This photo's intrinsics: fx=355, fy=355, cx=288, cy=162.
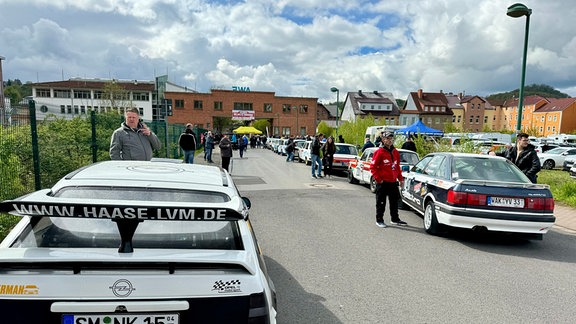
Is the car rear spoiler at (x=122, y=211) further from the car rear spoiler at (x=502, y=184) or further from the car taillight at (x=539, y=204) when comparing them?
the car taillight at (x=539, y=204)

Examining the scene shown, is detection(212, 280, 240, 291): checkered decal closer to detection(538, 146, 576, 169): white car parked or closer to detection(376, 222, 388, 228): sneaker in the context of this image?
detection(376, 222, 388, 228): sneaker

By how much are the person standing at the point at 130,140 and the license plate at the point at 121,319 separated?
13.3 feet

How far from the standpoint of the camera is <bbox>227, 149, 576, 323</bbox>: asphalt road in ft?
11.9

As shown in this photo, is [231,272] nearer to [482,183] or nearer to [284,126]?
[482,183]

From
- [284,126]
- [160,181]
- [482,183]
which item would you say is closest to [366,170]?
[482,183]

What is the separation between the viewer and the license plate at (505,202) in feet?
18.6

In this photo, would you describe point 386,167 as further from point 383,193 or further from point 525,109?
point 525,109

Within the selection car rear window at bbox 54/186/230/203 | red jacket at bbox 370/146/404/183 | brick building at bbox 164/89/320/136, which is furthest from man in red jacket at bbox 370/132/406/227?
brick building at bbox 164/89/320/136

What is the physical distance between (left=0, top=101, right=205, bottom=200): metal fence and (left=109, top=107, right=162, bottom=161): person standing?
60.7 inches

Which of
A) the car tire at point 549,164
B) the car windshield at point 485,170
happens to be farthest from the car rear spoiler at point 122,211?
the car tire at point 549,164

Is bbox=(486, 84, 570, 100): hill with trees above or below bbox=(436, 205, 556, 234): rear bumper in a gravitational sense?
above

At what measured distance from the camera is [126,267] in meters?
1.91

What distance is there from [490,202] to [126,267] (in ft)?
18.4

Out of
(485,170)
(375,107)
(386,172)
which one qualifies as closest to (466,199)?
(485,170)
